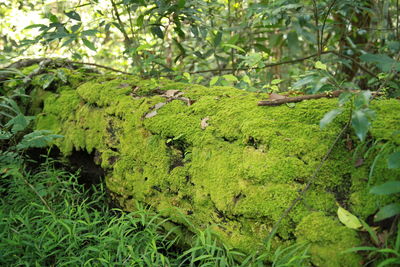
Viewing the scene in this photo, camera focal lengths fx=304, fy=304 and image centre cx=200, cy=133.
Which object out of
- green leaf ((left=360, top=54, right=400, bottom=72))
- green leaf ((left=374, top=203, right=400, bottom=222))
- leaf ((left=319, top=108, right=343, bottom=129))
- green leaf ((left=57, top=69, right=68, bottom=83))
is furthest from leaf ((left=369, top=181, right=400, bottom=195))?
green leaf ((left=57, top=69, right=68, bottom=83))

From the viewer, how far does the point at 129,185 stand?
6.82ft

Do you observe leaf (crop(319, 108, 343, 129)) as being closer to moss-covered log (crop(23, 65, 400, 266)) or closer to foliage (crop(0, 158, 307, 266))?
moss-covered log (crop(23, 65, 400, 266))

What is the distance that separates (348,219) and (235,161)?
61 cm

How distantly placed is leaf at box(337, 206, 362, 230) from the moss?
0.08ft

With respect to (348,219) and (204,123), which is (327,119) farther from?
(204,123)

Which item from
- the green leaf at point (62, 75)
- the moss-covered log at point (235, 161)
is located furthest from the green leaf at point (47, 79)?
the moss-covered log at point (235, 161)

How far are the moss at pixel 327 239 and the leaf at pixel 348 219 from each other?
0.02 m

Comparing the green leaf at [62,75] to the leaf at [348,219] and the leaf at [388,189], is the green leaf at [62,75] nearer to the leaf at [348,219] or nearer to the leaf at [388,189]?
the leaf at [348,219]

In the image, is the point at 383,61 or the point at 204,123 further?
the point at 204,123

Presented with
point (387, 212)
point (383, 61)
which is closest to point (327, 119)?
point (387, 212)

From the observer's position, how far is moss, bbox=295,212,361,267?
1.17 metres

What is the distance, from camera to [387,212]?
1.11 metres

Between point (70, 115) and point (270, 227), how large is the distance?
2158 millimetres

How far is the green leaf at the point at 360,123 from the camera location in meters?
1.13
